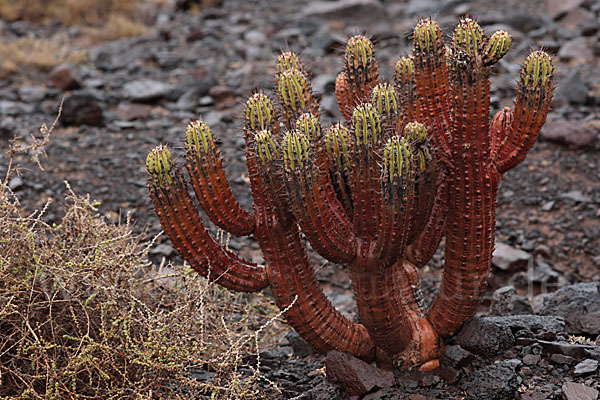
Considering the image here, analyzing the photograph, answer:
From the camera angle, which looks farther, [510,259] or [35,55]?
[35,55]

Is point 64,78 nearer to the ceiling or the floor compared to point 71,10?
nearer to the floor

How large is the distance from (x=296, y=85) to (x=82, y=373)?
6.56 feet

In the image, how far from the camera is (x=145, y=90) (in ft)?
33.1

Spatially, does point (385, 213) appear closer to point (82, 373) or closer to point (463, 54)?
point (463, 54)

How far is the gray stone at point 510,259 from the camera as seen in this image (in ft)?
19.8

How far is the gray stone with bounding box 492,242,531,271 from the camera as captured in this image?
19.8 ft

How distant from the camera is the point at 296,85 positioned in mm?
3902

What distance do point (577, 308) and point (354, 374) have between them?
5.79 ft

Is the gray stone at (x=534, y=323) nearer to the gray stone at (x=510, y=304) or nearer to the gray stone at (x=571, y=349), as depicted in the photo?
the gray stone at (x=571, y=349)

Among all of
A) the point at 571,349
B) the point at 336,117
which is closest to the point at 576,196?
the point at 336,117

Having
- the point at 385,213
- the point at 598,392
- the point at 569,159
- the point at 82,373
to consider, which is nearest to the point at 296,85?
the point at 385,213

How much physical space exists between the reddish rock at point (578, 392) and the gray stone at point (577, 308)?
95 centimetres

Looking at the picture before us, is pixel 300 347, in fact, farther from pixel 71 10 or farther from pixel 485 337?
pixel 71 10

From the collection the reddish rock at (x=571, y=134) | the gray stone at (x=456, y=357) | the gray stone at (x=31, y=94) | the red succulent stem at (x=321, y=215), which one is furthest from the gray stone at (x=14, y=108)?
the gray stone at (x=456, y=357)
